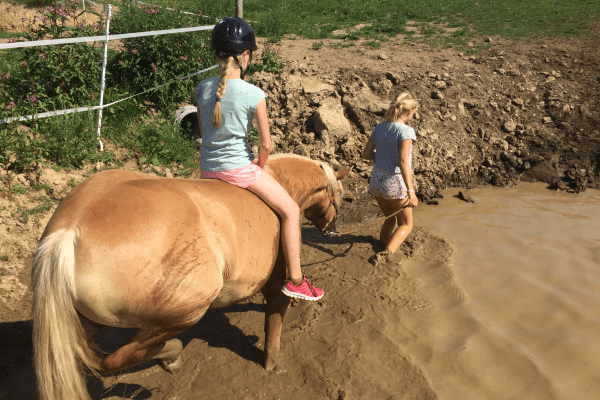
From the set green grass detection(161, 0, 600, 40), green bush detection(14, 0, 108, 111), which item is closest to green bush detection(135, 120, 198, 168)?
green bush detection(14, 0, 108, 111)

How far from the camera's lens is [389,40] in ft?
34.2

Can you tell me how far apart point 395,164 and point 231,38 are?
8.33 feet

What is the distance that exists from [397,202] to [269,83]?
372cm

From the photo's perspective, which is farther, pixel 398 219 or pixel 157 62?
pixel 157 62

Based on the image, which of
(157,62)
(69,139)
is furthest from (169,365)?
(157,62)

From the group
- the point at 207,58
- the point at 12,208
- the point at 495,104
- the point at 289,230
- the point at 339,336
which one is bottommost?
the point at 339,336

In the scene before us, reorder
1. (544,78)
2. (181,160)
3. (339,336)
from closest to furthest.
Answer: (339,336), (181,160), (544,78)

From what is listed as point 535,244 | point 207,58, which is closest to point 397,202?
point 535,244

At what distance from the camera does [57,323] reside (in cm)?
203

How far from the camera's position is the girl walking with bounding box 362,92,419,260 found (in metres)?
4.26

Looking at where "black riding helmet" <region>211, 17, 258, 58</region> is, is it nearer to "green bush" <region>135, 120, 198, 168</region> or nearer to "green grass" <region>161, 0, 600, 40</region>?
"green bush" <region>135, 120, 198, 168</region>

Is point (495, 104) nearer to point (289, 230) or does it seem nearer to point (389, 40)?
point (389, 40)

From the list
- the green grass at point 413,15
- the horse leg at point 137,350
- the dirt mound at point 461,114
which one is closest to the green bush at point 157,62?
the dirt mound at point 461,114

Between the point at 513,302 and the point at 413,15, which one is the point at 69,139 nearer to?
the point at 513,302
